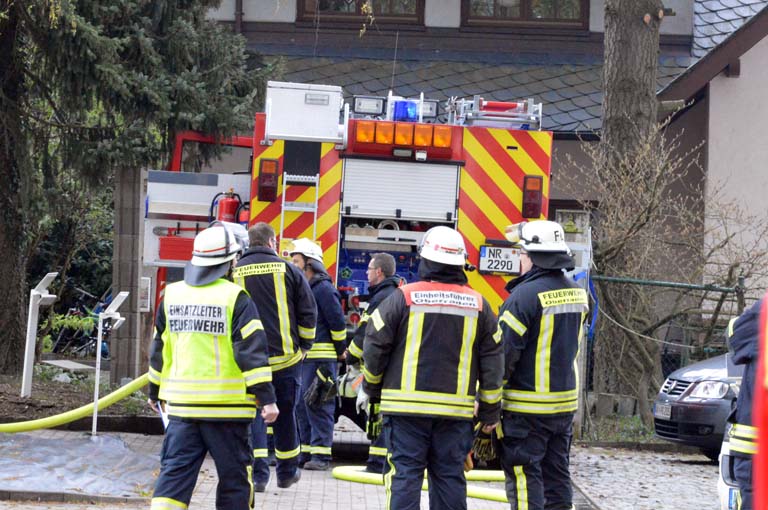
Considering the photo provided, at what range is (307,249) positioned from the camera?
897 centimetres

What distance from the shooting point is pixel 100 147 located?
10.9m

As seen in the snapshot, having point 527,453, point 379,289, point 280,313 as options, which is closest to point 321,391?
point 379,289

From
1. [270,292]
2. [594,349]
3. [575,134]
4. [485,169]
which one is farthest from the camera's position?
[575,134]

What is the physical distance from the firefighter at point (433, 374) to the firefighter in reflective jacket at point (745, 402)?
134 centimetres

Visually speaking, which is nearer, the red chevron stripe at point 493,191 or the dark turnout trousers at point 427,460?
the dark turnout trousers at point 427,460

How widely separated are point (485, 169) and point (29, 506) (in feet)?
14.2

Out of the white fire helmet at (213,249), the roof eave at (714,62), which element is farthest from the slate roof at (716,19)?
the white fire helmet at (213,249)

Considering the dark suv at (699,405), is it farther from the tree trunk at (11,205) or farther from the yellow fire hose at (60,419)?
the tree trunk at (11,205)

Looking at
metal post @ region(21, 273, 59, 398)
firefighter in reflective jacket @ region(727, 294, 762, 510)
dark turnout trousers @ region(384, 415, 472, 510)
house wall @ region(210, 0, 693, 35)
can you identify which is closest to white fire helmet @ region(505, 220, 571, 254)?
dark turnout trousers @ region(384, 415, 472, 510)

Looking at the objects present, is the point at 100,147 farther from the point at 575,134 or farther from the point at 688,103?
the point at 688,103

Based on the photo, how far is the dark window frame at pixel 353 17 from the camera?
17031 millimetres

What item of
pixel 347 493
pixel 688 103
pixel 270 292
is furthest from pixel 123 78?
pixel 688 103

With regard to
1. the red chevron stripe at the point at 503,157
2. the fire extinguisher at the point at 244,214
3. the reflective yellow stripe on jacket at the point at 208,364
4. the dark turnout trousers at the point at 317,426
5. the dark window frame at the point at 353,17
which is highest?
the dark window frame at the point at 353,17

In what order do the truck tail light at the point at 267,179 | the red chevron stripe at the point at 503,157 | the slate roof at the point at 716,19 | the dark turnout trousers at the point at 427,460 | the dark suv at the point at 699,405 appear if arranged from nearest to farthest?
the dark turnout trousers at the point at 427,460 < the truck tail light at the point at 267,179 < the red chevron stripe at the point at 503,157 < the dark suv at the point at 699,405 < the slate roof at the point at 716,19
